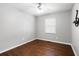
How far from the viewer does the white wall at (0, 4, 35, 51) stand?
89.7 inches

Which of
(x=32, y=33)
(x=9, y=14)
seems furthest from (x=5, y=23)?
(x=32, y=33)

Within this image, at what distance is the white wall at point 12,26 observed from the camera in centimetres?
228

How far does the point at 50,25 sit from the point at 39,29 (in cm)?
86

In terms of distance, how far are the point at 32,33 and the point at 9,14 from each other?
1.82m

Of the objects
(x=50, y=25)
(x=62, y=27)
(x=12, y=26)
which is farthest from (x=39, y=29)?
(x=12, y=26)

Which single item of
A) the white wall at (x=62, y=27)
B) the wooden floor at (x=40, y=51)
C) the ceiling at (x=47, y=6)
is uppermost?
the ceiling at (x=47, y=6)

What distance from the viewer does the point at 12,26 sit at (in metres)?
2.61

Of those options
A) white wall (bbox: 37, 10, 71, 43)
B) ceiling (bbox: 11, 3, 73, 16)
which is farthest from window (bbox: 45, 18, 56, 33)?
ceiling (bbox: 11, 3, 73, 16)

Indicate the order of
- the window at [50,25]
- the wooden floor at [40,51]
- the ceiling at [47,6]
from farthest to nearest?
the window at [50,25] < the ceiling at [47,6] < the wooden floor at [40,51]

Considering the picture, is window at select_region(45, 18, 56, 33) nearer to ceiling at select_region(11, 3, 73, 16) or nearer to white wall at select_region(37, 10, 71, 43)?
white wall at select_region(37, 10, 71, 43)

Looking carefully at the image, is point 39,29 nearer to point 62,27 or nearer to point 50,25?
point 50,25

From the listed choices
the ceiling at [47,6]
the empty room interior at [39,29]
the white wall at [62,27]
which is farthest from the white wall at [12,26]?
the white wall at [62,27]

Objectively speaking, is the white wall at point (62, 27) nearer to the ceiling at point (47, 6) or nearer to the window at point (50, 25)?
the window at point (50, 25)

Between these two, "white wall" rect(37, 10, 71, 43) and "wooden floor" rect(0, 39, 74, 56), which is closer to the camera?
"wooden floor" rect(0, 39, 74, 56)
